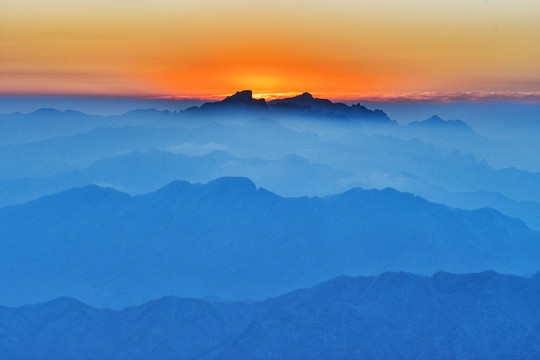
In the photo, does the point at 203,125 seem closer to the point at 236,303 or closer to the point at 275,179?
the point at 275,179

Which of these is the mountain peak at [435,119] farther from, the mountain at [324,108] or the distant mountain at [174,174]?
the distant mountain at [174,174]

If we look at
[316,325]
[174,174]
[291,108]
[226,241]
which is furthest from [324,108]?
[316,325]

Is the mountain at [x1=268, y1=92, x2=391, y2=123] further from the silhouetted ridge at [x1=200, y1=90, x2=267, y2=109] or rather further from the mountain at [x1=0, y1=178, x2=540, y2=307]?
the mountain at [x1=0, y1=178, x2=540, y2=307]

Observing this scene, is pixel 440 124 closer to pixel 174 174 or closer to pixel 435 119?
pixel 435 119

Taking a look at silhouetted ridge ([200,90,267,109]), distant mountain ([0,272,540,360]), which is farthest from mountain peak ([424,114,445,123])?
distant mountain ([0,272,540,360])

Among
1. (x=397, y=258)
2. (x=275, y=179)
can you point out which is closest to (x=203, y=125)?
(x=275, y=179)

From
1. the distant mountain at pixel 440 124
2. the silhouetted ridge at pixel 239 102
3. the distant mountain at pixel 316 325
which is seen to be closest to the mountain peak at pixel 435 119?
the distant mountain at pixel 440 124
